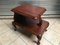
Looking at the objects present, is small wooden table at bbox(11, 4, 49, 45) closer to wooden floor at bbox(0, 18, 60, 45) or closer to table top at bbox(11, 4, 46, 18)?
table top at bbox(11, 4, 46, 18)

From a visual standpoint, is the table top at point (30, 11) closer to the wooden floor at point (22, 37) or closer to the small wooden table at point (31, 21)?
the small wooden table at point (31, 21)

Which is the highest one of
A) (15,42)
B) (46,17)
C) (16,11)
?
(16,11)

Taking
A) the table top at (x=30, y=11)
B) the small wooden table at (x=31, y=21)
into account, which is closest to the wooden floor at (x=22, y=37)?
the small wooden table at (x=31, y=21)

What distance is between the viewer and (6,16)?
2.26 meters

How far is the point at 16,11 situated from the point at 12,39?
1.60 ft

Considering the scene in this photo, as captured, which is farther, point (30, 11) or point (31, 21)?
point (31, 21)

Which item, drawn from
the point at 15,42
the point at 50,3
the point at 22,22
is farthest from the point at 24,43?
the point at 50,3

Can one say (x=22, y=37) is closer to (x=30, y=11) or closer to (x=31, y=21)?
(x=31, y=21)

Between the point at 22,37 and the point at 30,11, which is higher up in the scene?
the point at 30,11

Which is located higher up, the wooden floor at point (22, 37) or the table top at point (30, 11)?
the table top at point (30, 11)

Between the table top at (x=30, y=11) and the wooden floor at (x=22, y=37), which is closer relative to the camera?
the table top at (x=30, y=11)

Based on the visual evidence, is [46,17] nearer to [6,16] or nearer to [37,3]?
[37,3]

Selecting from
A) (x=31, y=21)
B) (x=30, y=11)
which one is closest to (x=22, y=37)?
(x=31, y=21)

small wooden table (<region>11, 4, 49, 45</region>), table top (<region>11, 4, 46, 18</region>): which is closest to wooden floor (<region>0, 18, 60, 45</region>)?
small wooden table (<region>11, 4, 49, 45</region>)
